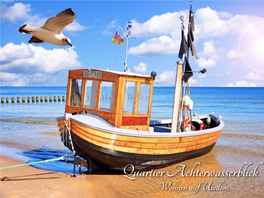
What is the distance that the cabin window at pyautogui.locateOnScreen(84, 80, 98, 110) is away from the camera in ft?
29.7

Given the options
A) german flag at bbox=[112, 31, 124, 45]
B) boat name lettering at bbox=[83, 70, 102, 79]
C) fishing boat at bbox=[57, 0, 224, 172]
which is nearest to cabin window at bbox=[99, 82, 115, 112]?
fishing boat at bbox=[57, 0, 224, 172]

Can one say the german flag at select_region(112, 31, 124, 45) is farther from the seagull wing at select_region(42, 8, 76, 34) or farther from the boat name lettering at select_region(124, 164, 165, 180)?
the seagull wing at select_region(42, 8, 76, 34)

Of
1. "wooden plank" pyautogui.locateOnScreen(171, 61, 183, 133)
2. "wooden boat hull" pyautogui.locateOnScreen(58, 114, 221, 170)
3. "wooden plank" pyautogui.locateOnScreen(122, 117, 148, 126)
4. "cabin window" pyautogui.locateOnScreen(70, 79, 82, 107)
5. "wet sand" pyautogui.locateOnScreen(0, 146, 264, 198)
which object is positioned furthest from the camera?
"wooden plank" pyautogui.locateOnScreen(171, 61, 183, 133)

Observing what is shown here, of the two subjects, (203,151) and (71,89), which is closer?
(71,89)

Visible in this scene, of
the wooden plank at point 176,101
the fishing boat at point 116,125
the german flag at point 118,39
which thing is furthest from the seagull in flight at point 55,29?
the german flag at point 118,39

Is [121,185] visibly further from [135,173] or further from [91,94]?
[91,94]

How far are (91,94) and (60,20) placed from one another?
16.8ft

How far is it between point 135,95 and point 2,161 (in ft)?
20.2

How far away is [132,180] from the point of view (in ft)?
28.5

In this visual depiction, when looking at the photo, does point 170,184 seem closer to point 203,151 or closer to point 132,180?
point 132,180

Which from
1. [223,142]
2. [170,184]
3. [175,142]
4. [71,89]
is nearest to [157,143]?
[175,142]

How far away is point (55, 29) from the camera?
4.26 m

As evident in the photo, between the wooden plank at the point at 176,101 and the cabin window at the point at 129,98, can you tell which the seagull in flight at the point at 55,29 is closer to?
the cabin window at the point at 129,98

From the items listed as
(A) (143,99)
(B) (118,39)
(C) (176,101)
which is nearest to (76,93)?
(A) (143,99)
